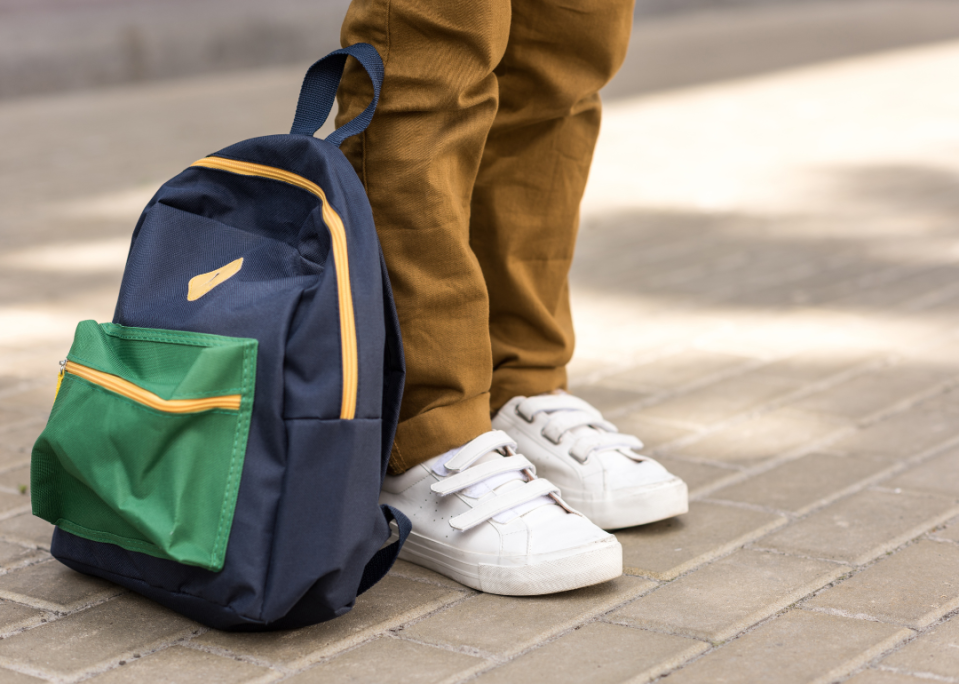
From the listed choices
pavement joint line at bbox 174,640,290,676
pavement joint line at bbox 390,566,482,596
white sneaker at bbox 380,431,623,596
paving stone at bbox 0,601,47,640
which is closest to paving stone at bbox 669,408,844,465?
white sneaker at bbox 380,431,623,596

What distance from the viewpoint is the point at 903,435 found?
2.20 metres

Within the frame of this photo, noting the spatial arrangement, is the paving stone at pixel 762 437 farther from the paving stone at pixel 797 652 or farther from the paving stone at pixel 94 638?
the paving stone at pixel 94 638

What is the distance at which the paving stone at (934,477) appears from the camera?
76.0 inches

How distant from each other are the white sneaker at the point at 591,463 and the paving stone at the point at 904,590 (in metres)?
0.31

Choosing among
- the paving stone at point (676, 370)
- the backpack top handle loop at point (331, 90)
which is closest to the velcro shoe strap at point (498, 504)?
the backpack top handle loop at point (331, 90)

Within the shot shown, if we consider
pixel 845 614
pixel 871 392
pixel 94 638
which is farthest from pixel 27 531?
pixel 871 392

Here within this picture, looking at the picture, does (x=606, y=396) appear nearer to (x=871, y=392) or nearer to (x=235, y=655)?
(x=871, y=392)

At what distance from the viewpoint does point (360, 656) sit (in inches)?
55.1

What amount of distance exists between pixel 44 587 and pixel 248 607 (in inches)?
16.3

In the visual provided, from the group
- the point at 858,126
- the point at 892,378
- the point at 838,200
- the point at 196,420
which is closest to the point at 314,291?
the point at 196,420

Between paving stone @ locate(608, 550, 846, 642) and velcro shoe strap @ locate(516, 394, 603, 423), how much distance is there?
1.24 ft

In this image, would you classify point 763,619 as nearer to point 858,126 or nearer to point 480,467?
point 480,467

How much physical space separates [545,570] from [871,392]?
119 centimetres

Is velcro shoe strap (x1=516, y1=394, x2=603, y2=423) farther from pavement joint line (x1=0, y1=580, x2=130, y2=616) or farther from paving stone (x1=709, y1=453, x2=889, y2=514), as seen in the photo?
pavement joint line (x1=0, y1=580, x2=130, y2=616)
